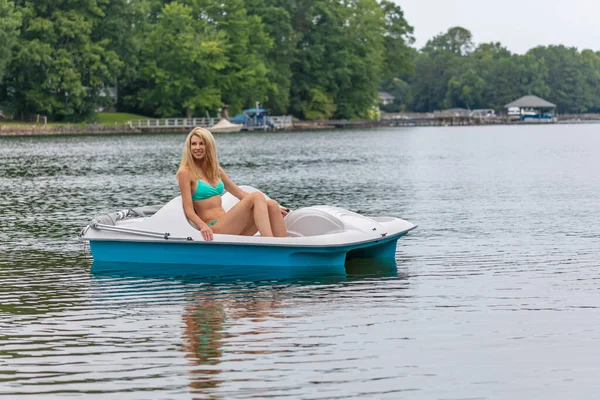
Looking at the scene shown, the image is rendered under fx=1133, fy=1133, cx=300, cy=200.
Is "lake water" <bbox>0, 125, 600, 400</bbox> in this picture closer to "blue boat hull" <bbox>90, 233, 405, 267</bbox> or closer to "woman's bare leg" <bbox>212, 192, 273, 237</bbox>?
"blue boat hull" <bbox>90, 233, 405, 267</bbox>

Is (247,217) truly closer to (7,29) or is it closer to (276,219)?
(276,219)

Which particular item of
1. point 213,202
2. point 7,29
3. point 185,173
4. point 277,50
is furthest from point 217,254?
point 277,50

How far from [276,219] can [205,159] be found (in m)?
1.15

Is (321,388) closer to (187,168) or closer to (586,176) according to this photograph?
(187,168)

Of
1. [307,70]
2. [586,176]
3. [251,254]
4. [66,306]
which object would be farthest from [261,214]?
[307,70]

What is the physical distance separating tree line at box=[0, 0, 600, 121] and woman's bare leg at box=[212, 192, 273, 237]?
76.4 meters

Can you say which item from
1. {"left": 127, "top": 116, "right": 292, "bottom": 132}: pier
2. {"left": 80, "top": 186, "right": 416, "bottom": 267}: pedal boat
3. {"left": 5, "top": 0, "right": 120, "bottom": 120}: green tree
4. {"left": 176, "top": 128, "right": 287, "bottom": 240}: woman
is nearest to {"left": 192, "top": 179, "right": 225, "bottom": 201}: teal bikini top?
{"left": 176, "top": 128, "right": 287, "bottom": 240}: woman

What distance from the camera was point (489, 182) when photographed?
117 ft

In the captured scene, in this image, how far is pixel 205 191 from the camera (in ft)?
46.6

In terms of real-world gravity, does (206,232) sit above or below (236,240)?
above

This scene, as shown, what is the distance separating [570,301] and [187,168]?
4888 millimetres

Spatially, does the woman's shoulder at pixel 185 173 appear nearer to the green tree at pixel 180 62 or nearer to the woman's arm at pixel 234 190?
the woman's arm at pixel 234 190

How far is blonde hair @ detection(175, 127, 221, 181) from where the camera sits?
44.6 ft

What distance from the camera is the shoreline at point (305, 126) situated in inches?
3570
